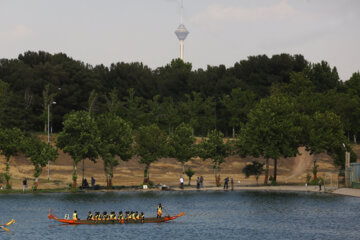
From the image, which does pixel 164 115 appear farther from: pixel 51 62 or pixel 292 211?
pixel 292 211

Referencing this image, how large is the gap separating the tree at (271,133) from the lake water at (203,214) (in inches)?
344

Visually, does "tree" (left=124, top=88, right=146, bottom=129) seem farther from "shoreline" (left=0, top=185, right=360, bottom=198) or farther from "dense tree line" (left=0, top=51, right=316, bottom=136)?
"shoreline" (left=0, top=185, right=360, bottom=198)

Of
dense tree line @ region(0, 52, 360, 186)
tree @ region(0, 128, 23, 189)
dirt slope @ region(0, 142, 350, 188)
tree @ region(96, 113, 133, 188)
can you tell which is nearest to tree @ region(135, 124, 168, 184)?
dense tree line @ region(0, 52, 360, 186)

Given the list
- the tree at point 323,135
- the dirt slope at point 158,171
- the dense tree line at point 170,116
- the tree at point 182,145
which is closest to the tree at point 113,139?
the dense tree line at point 170,116

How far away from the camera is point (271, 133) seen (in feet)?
425

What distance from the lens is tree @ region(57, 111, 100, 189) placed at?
121438mm

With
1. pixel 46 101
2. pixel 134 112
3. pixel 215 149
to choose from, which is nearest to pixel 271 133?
pixel 215 149

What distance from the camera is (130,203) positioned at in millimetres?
109562

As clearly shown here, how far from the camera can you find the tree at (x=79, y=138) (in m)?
121

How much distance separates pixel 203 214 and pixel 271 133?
36475 millimetres

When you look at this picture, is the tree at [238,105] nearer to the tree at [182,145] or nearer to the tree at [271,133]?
the tree at [271,133]

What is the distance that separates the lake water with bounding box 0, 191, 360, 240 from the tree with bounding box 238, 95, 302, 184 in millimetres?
8739

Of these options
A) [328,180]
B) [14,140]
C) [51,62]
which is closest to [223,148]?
[328,180]

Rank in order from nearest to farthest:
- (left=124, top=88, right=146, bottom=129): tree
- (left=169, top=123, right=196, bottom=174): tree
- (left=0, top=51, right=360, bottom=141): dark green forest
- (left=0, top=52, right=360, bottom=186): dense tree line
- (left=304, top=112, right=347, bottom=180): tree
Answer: (left=0, top=52, right=360, bottom=186): dense tree line, (left=169, top=123, right=196, bottom=174): tree, (left=304, top=112, right=347, bottom=180): tree, (left=0, top=51, right=360, bottom=141): dark green forest, (left=124, top=88, right=146, bottom=129): tree
